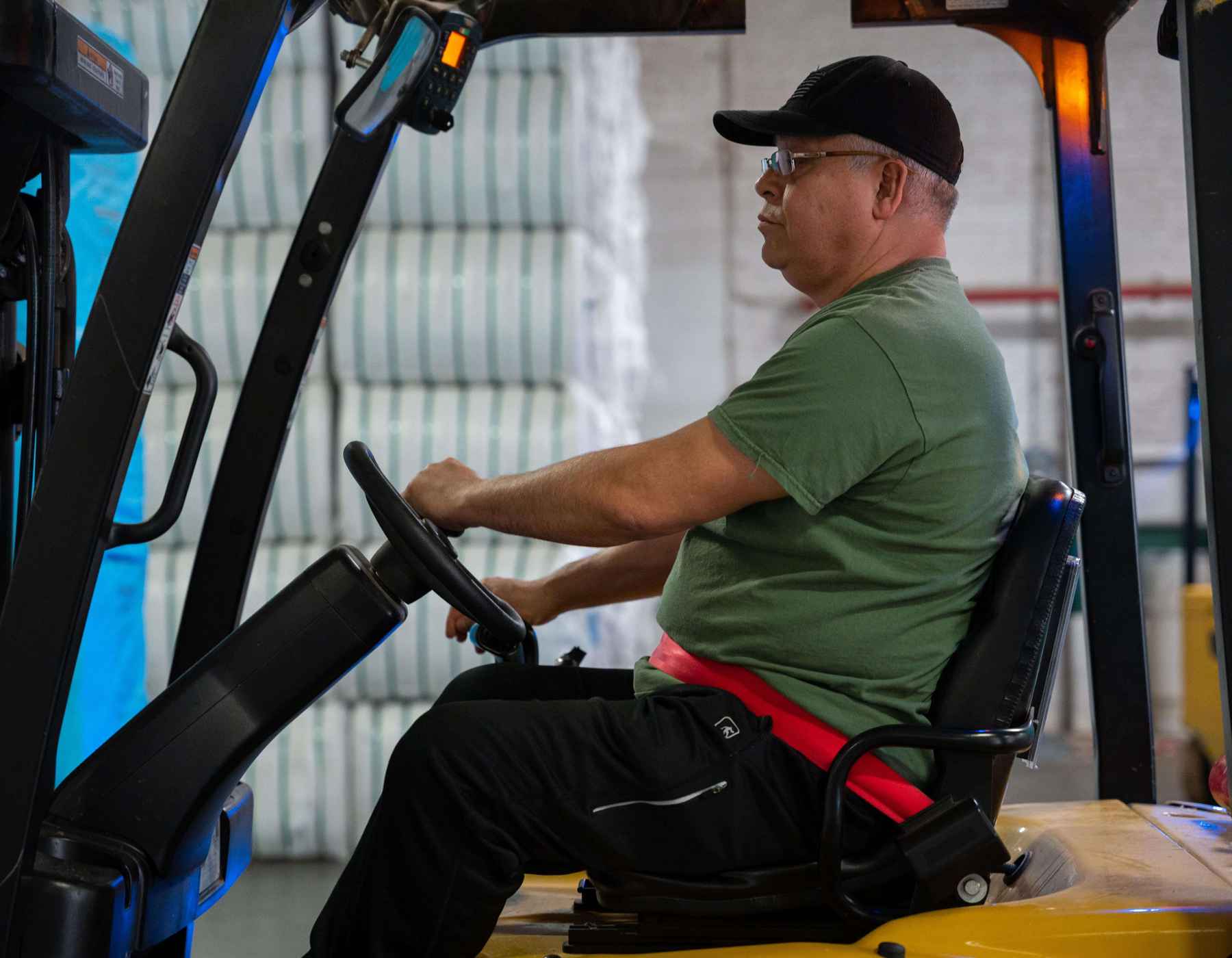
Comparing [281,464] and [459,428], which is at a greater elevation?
[459,428]

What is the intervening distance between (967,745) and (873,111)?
3.19 feet

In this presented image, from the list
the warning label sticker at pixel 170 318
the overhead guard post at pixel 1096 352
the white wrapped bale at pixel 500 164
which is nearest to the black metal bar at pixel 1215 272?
the overhead guard post at pixel 1096 352

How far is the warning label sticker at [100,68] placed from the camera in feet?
6.93

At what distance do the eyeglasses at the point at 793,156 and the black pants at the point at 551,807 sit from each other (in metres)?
0.84

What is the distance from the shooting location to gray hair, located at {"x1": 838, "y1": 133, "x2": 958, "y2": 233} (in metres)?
2.07

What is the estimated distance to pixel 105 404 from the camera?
5.55 ft

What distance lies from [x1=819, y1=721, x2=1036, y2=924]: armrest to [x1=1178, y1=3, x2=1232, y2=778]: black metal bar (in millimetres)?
299

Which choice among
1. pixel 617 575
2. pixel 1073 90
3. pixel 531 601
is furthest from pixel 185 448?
pixel 1073 90

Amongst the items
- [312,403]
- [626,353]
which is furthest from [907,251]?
[626,353]

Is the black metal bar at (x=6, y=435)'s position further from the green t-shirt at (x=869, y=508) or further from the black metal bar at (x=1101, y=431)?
the black metal bar at (x=1101, y=431)

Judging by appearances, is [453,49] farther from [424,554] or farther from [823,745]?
[823,745]

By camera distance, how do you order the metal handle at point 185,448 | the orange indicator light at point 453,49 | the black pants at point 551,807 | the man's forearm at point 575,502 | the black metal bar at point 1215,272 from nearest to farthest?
the black metal bar at point 1215,272, the black pants at point 551,807, the man's forearm at point 575,502, the metal handle at point 185,448, the orange indicator light at point 453,49

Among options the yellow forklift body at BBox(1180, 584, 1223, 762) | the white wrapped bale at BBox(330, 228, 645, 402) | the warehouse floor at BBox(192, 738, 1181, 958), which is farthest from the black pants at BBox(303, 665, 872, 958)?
the yellow forklift body at BBox(1180, 584, 1223, 762)

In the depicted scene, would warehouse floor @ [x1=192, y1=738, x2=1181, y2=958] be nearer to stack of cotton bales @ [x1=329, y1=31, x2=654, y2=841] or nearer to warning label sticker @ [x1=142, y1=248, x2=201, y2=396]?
stack of cotton bales @ [x1=329, y1=31, x2=654, y2=841]
